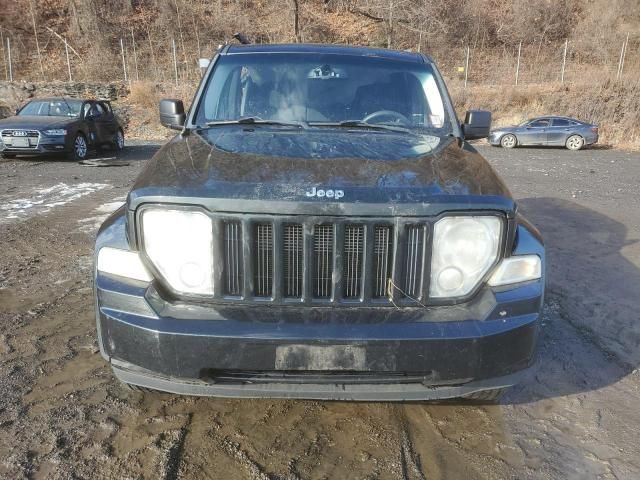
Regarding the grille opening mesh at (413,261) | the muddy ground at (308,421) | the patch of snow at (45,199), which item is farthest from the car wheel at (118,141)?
the grille opening mesh at (413,261)

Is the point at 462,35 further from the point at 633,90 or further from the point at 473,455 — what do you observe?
the point at 473,455

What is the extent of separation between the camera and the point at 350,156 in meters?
2.58

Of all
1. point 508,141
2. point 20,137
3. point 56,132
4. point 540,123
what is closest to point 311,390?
point 56,132

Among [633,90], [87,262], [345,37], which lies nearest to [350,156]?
[87,262]

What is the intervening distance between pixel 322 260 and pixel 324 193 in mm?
294

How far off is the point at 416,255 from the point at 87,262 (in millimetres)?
4003

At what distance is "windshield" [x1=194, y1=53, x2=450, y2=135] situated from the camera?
3.40 meters

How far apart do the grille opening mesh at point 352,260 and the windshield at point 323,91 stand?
1.29 m

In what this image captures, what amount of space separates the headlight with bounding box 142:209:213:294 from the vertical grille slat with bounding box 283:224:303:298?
332 millimetres

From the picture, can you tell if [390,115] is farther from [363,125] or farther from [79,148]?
[79,148]

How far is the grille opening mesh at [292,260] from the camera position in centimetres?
218

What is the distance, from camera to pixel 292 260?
221cm

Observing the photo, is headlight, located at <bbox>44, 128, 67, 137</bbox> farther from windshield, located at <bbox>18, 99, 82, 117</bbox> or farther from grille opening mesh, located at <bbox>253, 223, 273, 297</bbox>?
grille opening mesh, located at <bbox>253, 223, 273, 297</bbox>

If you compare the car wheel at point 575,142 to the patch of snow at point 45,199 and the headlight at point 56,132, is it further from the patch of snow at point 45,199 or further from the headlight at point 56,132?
the headlight at point 56,132
